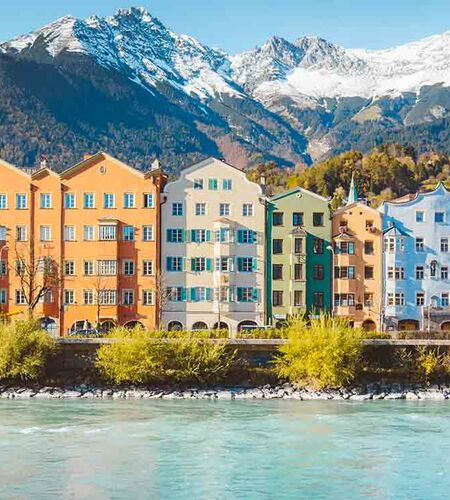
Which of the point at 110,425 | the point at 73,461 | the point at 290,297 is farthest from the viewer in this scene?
the point at 290,297

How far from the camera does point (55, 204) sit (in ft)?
258

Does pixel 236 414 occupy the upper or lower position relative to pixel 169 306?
lower

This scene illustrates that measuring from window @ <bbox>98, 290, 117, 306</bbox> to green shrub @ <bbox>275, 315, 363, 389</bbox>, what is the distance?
2071 centimetres

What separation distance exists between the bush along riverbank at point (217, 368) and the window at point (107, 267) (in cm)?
1655

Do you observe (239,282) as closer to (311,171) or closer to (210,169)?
(210,169)

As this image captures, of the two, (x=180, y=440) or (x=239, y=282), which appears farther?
(x=239, y=282)

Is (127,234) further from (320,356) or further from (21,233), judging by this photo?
(320,356)

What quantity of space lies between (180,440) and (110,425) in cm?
469

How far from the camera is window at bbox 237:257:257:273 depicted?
78.4 metres

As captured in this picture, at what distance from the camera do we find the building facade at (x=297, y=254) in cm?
7812

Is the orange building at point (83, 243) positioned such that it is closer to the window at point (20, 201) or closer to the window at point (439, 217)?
the window at point (20, 201)

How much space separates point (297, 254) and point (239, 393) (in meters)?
22.7

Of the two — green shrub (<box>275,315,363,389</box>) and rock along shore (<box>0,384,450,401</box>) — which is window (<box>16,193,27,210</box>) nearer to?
rock along shore (<box>0,384,450,401</box>)

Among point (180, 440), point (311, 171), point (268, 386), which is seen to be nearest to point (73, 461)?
point (180, 440)
